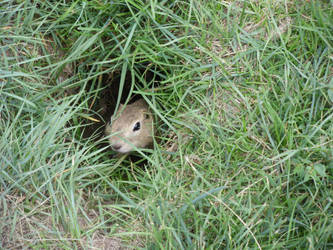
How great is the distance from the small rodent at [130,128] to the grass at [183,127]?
19cm

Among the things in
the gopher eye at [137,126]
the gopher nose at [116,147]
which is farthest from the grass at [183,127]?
the gopher eye at [137,126]

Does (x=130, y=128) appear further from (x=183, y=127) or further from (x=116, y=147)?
(x=183, y=127)

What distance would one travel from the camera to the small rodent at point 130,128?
3.82 m

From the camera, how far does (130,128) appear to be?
13.2 feet

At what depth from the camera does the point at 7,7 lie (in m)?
3.57

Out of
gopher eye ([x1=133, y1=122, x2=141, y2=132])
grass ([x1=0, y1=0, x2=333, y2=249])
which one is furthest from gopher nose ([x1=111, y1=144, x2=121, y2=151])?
gopher eye ([x1=133, y1=122, x2=141, y2=132])

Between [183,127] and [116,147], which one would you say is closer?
[183,127]

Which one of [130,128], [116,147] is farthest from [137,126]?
[116,147]

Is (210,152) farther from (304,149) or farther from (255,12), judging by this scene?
(255,12)

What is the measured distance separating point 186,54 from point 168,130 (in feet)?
2.14

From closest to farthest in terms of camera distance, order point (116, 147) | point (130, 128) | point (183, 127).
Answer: point (183, 127), point (116, 147), point (130, 128)

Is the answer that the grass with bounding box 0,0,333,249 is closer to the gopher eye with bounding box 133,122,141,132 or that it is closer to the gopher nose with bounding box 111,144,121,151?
the gopher nose with bounding box 111,144,121,151

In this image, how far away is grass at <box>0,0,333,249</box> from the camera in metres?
2.97

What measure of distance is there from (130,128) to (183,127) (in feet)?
2.13
